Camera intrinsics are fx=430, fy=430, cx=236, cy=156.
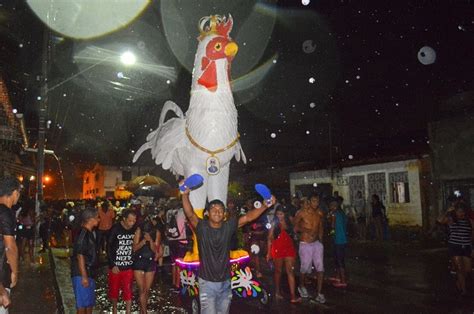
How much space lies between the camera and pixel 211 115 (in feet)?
17.8

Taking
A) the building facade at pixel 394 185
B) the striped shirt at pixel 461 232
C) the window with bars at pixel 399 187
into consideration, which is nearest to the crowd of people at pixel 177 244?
Answer: the striped shirt at pixel 461 232

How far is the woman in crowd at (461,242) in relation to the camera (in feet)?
23.8

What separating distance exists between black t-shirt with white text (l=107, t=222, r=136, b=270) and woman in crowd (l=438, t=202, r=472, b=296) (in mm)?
5360

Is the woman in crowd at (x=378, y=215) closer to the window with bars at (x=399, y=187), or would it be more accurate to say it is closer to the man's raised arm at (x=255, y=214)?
the window with bars at (x=399, y=187)

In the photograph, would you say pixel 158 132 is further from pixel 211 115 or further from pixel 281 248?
pixel 281 248

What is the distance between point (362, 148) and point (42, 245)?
12.9m

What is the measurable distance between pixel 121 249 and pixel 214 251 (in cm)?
190

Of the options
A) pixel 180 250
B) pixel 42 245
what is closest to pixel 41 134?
pixel 42 245

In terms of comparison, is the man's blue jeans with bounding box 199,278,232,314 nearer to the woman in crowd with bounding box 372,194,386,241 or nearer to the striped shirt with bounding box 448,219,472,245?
the striped shirt with bounding box 448,219,472,245

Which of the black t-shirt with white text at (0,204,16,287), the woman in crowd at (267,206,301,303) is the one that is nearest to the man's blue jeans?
the black t-shirt with white text at (0,204,16,287)

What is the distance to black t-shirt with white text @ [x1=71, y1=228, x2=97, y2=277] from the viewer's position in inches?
199

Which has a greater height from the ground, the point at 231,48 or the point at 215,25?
the point at 215,25

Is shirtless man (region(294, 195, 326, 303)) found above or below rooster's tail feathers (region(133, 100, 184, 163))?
below

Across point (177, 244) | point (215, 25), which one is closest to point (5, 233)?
point (215, 25)
